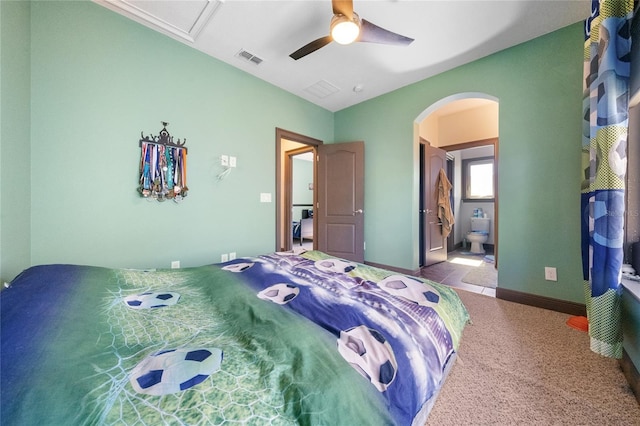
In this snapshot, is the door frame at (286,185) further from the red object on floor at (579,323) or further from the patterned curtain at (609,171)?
the red object on floor at (579,323)

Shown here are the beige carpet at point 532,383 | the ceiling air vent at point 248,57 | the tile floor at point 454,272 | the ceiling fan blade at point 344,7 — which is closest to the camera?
the beige carpet at point 532,383

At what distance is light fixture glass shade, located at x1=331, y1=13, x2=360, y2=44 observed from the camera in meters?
1.68

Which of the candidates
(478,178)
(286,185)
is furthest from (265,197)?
(478,178)

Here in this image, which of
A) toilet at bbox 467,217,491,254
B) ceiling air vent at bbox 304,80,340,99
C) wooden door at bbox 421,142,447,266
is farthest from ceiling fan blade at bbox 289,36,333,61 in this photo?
toilet at bbox 467,217,491,254

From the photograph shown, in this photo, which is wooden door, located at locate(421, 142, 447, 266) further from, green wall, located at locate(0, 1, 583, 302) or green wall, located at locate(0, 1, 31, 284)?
green wall, located at locate(0, 1, 31, 284)

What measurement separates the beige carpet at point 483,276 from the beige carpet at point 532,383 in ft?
3.71

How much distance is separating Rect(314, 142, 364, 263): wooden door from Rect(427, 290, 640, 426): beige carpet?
2060mm

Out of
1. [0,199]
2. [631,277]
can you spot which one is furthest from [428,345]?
A: [0,199]

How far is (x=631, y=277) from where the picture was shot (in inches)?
54.1

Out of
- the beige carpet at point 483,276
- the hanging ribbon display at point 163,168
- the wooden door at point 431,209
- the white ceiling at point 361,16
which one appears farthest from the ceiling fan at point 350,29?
the beige carpet at point 483,276

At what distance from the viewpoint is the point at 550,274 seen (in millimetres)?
2277

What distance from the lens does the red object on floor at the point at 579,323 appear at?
1.88m

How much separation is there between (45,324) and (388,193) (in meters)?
3.51

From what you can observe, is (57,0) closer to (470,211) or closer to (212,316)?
(212,316)
